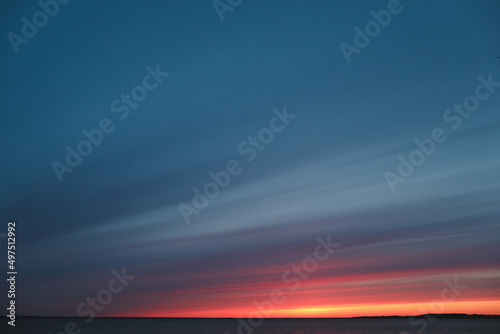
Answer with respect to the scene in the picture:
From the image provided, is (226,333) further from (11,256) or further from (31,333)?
(11,256)

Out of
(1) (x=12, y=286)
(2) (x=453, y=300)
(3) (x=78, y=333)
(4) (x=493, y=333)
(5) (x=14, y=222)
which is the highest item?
(2) (x=453, y=300)

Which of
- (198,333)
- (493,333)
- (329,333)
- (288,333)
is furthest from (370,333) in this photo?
(198,333)

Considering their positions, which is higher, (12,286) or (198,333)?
(198,333)

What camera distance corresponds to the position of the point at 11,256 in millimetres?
30234

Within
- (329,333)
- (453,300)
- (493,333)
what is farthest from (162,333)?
(453,300)

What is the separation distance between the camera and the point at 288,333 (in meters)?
120

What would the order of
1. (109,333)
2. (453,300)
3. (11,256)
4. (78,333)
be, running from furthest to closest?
1. (453,300)
2. (78,333)
3. (109,333)
4. (11,256)

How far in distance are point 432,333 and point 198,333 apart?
204 ft

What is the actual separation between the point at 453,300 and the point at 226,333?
10020 cm

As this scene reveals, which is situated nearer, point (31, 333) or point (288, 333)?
point (31, 333)

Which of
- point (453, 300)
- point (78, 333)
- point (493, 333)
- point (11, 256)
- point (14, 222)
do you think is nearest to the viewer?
point (11, 256)

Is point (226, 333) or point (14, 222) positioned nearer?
point (14, 222)

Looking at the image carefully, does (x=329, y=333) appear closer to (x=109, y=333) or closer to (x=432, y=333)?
(x=432, y=333)

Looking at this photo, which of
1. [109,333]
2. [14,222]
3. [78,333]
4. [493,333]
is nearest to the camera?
[14,222]
